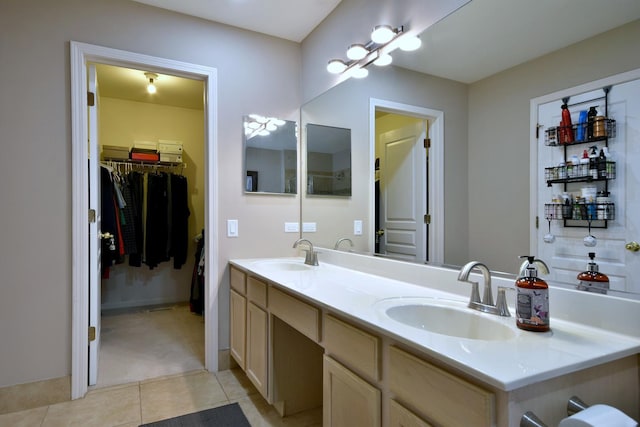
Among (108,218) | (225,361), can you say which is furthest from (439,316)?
(108,218)

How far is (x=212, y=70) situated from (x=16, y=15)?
3.64ft

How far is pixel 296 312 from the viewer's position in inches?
63.6

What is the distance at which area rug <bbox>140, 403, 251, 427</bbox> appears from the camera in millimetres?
1900

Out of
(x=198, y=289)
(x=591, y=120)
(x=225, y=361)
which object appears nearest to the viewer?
(x=591, y=120)

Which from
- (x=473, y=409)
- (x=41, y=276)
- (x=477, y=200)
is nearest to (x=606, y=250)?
(x=477, y=200)

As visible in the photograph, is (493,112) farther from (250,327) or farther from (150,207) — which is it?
(150,207)

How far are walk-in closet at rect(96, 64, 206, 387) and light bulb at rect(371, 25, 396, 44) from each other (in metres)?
2.40

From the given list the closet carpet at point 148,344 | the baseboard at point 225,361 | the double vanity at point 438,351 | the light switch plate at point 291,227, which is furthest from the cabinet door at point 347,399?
the closet carpet at point 148,344

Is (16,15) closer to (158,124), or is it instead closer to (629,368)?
(158,124)

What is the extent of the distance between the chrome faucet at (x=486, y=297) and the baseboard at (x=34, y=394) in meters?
2.36

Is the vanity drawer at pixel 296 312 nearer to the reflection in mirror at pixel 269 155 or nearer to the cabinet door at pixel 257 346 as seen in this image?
the cabinet door at pixel 257 346

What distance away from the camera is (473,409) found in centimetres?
78

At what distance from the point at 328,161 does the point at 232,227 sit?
0.87m

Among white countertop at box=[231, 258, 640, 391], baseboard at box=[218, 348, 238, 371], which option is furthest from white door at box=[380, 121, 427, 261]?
baseboard at box=[218, 348, 238, 371]
